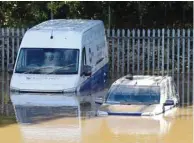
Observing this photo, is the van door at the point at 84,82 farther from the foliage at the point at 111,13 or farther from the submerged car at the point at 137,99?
the foliage at the point at 111,13

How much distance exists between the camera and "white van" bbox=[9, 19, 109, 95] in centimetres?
1981

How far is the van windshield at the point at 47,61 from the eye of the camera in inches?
800

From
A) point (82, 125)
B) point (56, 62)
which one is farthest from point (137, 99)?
point (56, 62)

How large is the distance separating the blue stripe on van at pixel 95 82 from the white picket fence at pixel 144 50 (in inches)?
119

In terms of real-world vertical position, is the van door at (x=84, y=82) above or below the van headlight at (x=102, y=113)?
above

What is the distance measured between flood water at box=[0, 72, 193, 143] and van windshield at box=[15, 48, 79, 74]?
1986 mm

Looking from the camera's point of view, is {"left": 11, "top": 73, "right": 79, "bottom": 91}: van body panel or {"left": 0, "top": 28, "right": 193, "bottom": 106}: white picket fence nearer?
{"left": 11, "top": 73, "right": 79, "bottom": 91}: van body panel

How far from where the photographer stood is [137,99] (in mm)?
16922

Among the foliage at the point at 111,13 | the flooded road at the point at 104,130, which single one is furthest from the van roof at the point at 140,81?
the foliage at the point at 111,13

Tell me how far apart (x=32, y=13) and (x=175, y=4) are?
655cm

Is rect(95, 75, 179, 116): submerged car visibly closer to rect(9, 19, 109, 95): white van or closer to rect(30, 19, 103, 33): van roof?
rect(9, 19, 109, 95): white van

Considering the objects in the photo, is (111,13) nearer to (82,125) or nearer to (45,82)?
(45,82)

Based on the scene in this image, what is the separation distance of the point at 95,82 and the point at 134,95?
15.5ft

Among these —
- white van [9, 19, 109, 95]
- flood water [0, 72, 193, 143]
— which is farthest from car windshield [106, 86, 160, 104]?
white van [9, 19, 109, 95]
